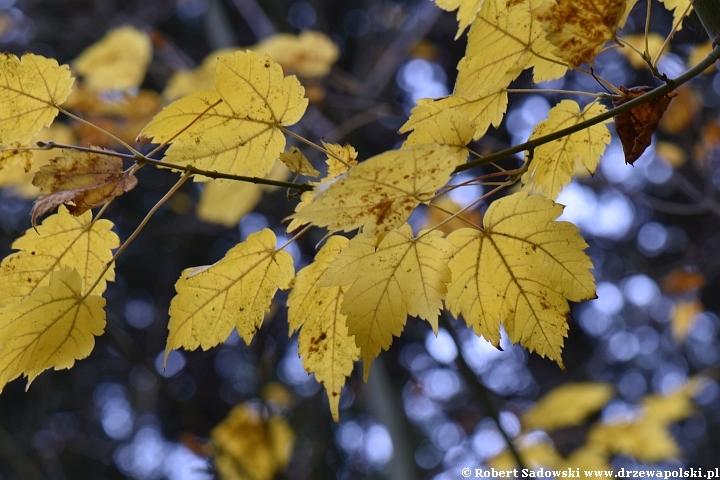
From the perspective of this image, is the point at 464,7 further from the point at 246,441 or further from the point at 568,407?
the point at 246,441

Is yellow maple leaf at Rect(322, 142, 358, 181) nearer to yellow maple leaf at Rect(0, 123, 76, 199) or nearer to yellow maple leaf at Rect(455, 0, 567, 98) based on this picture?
yellow maple leaf at Rect(455, 0, 567, 98)

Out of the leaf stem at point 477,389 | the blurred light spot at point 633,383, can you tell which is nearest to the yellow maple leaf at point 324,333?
the leaf stem at point 477,389

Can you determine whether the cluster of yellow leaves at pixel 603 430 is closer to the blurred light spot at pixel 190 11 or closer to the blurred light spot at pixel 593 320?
the blurred light spot at pixel 593 320

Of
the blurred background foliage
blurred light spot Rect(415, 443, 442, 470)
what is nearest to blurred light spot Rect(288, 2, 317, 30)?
the blurred background foliage

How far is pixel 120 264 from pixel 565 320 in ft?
16.5

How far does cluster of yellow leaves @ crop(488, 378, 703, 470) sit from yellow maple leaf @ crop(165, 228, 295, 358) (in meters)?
2.03

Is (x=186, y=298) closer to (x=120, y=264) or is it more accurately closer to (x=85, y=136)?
(x=85, y=136)

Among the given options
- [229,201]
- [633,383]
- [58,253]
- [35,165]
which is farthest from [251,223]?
[633,383]

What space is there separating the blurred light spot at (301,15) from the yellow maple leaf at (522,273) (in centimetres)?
477

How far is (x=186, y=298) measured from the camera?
741 millimetres

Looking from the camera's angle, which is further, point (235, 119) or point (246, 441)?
point (246, 441)

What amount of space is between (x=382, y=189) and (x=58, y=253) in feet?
1.53

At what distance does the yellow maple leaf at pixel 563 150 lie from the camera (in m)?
0.79

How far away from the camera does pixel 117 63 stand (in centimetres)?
245
